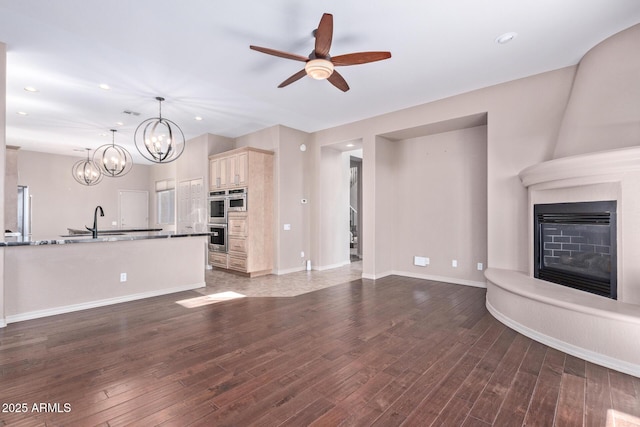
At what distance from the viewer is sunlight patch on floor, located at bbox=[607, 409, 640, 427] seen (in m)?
1.76

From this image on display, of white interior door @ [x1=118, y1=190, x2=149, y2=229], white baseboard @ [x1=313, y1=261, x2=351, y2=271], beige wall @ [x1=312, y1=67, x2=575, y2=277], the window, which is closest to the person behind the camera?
beige wall @ [x1=312, y1=67, x2=575, y2=277]

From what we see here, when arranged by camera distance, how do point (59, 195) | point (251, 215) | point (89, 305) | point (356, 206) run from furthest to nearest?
point (356, 206) → point (59, 195) → point (251, 215) → point (89, 305)

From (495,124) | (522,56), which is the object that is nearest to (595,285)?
(495,124)

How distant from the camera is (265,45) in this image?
331cm

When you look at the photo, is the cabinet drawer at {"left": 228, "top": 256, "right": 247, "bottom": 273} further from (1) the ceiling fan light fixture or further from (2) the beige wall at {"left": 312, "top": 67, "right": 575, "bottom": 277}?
(2) the beige wall at {"left": 312, "top": 67, "right": 575, "bottom": 277}

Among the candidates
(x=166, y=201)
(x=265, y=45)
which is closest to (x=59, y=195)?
(x=166, y=201)

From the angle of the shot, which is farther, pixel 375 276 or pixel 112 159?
pixel 112 159

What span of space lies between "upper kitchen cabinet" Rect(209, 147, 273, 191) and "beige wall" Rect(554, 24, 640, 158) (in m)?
4.78

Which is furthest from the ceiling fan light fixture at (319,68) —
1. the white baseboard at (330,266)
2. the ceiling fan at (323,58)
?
the white baseboard at (330,266)

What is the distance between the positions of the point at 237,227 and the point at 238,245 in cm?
36

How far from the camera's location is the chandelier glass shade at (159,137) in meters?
4.56

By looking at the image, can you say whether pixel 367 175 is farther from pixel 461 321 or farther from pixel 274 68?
pixel 461 321

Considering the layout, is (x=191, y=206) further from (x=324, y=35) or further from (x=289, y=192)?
(x=324, y=35)

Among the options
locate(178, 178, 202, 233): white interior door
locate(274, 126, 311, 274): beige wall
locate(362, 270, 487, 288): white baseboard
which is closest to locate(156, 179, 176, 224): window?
locate(178, 178, 202, 233): white interior door
